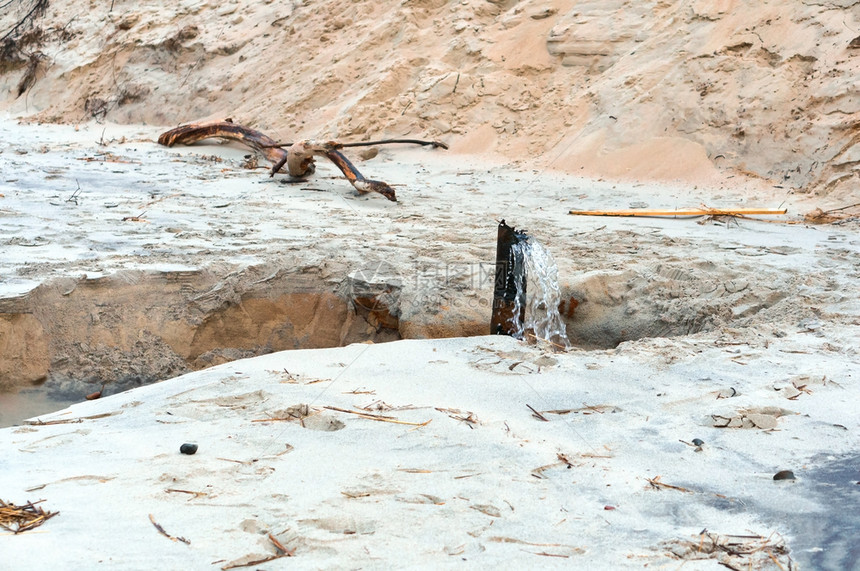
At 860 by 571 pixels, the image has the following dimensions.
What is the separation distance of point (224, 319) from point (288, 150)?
312 centimetres

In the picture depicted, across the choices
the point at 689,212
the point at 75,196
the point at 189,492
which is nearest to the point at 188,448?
the point at 189,492

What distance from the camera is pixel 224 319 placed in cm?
382

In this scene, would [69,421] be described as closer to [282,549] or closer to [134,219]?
[282,549]

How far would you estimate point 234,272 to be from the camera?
154 inches

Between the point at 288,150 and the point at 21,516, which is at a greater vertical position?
the point at 288,150

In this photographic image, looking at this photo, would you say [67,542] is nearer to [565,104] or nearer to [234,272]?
[234,272]

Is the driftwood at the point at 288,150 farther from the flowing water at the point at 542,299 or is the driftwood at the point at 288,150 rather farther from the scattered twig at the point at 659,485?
the scattered twig at the point at 659,485

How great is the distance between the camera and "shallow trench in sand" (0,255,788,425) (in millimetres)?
3400

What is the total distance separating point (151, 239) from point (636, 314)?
2750 mm

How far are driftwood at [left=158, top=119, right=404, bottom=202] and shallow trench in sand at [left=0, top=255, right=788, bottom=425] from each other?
6.98ft

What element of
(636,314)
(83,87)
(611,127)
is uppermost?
(83,87)

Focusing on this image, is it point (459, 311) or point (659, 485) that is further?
point (459, 311)

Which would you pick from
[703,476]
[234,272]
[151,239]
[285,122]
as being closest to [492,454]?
[703,476]

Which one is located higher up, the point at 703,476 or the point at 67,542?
the point at 67,542
